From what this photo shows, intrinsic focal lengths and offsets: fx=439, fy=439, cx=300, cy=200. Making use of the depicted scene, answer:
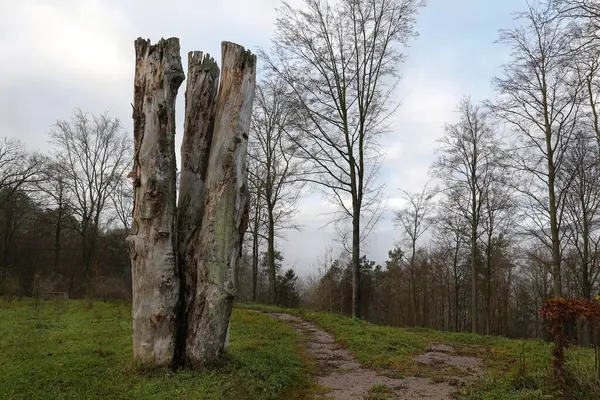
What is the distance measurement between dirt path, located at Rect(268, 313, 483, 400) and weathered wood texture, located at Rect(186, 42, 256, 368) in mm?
1876

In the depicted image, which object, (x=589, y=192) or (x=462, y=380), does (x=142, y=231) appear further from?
(x=589, y=192)

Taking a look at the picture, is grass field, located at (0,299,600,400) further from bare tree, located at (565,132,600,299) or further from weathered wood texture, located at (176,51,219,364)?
bare tree, located at (565,132,600,299)

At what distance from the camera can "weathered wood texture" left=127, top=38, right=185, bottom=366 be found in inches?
256

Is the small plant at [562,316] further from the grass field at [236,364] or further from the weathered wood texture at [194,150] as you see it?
the weathered wood texture at [194,150]

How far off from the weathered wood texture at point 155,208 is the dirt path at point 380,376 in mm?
2570

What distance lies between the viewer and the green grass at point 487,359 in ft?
18.3

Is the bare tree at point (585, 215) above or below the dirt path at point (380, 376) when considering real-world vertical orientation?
above

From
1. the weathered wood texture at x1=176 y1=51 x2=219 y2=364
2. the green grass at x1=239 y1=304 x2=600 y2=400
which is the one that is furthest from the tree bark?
the weathered wood texture at x1=176 y1=51 x2=219 y2=364

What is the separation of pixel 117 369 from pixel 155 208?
8.03 feet

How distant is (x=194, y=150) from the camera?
7.36m

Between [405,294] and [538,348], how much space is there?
27758mm

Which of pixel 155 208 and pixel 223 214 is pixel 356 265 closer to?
pixel 223 214

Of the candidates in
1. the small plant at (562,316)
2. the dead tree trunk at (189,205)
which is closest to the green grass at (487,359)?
the small plant at (562,316)

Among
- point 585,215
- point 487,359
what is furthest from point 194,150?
point 585,215
